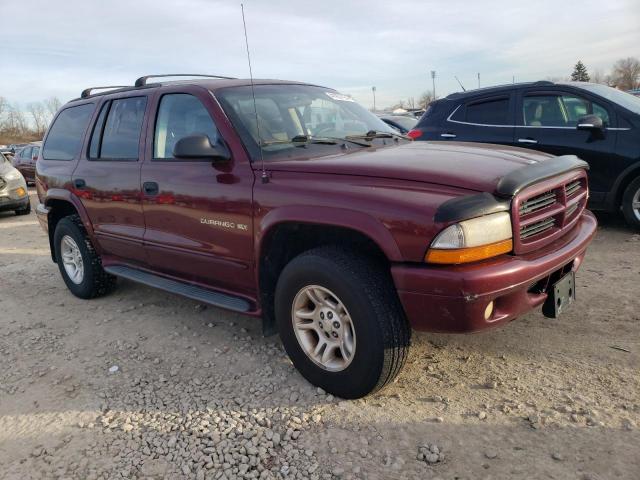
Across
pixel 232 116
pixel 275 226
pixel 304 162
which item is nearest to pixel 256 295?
pixel 275 226

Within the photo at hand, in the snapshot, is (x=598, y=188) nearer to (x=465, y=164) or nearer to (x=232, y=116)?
(x=465, y=164)

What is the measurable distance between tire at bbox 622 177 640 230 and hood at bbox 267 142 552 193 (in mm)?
3114

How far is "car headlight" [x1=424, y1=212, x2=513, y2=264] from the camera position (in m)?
2.37

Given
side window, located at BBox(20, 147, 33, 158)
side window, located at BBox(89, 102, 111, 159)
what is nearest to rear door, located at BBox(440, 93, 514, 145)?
Answer: side window, located at BBox(89, 102, 111, 159)

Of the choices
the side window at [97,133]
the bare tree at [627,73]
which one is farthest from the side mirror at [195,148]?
the bare tree at [627,73]

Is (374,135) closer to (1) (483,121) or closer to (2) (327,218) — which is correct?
(2) (327,218)

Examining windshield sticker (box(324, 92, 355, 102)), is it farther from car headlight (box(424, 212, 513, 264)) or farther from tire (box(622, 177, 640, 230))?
tire (box(622, 177, 640, 230))

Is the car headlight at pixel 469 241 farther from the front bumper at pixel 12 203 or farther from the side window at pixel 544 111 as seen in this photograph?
the front bumper at pixel 12 203

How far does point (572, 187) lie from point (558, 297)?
2.49ft

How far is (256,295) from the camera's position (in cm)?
334

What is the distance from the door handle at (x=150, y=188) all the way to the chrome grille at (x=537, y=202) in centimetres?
247

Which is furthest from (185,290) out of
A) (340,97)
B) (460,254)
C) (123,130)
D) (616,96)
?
(616,96)

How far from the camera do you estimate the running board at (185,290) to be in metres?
3.38

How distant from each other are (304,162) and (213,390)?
1.47 meters
